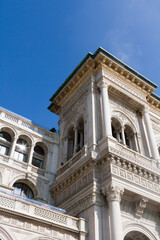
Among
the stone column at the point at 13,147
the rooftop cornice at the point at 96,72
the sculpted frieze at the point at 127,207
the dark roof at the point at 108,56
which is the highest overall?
the dark roof at the point at 108,56

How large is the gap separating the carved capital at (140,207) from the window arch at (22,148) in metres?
9.11

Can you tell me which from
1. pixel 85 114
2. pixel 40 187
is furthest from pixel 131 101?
pixel 40 187

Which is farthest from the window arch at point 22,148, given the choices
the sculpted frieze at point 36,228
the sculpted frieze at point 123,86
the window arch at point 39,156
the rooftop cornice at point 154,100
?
the rooftop cornice at point 154,100

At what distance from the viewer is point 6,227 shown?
1186cm

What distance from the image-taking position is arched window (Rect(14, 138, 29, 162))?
19875mm

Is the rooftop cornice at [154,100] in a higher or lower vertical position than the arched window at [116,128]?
higher

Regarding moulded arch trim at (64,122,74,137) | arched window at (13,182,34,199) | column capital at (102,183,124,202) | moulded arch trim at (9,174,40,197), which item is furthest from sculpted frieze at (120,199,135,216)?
moulded arch trim at (64,122,74,137)

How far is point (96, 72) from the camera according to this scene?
73.3 ft

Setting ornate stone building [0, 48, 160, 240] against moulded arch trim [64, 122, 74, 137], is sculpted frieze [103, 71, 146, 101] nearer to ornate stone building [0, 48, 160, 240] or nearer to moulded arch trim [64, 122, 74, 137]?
ornate stone building [0, 48, 160, 240]

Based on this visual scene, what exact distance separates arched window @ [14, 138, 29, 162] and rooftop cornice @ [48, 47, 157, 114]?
6123mm

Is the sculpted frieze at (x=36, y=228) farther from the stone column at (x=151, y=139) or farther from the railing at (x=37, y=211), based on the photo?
the stone column at (x=151, y=139)

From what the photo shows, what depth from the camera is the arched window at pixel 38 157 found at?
2070 cm

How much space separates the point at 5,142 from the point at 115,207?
1005 centimetres

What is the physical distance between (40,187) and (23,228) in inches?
254
